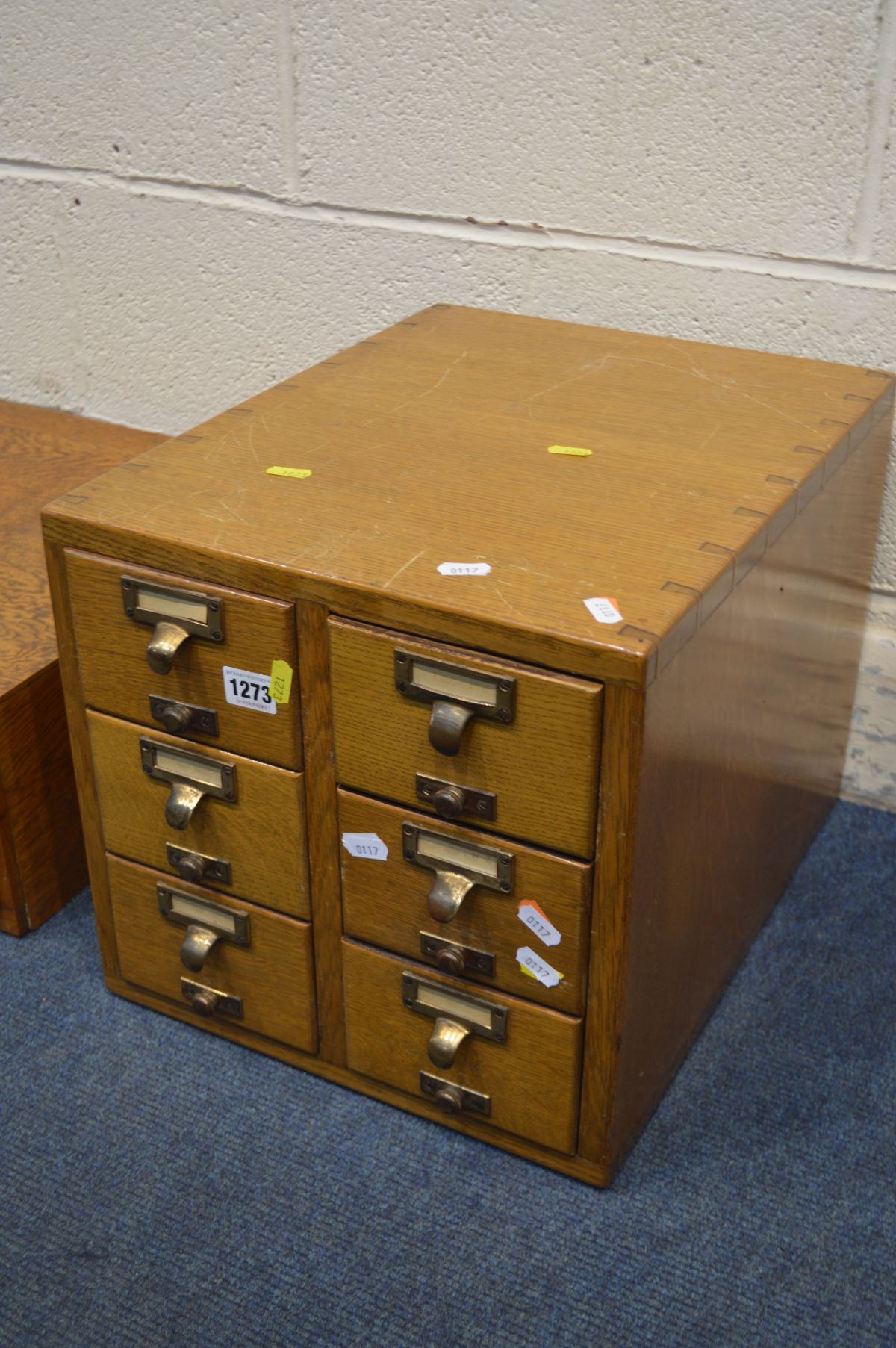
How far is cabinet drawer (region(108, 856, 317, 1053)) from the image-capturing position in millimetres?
1336

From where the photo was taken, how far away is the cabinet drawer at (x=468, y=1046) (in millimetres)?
1219

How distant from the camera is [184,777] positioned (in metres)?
1.28

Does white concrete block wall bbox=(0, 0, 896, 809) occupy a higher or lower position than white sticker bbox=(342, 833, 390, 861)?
higher

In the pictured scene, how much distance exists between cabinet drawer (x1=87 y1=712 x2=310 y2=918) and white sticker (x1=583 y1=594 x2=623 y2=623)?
0.33 meters

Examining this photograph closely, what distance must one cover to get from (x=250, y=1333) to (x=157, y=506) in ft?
Result: 2.32

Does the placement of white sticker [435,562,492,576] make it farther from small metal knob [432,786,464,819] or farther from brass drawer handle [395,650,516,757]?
small metal knob [432,786,464,819]

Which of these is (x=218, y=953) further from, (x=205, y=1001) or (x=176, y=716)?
(x=176, y=716)

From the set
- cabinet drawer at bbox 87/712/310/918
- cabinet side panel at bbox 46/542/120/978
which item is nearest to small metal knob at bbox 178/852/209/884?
cabinet drawer at bbox 87/712/310/918

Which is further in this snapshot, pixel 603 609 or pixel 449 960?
pixel 449 960

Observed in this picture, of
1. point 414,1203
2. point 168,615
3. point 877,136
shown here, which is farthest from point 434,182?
point 414,1203

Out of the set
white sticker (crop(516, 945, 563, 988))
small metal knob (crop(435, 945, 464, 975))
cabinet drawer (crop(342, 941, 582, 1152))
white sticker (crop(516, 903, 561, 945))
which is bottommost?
cabinet drawer (crop(342, 941, 582, 1152))

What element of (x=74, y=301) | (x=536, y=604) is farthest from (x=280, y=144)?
(x=536, y=604)

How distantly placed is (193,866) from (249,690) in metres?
0.22

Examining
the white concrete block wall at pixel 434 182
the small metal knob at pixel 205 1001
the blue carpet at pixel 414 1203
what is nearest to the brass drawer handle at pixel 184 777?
the small metal knob at pixel 205 1001
